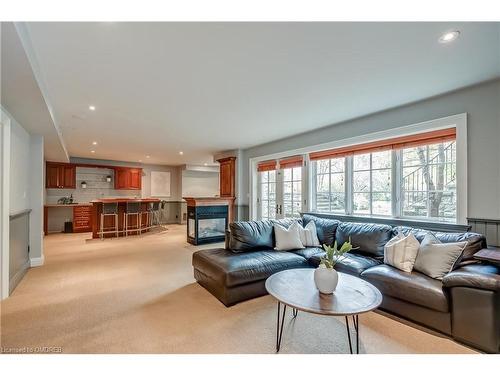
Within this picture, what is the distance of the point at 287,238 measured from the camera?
12.0 feet

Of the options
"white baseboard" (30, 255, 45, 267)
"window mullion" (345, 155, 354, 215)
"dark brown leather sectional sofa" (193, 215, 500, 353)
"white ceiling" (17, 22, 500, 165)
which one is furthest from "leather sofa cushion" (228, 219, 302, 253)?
"white baseboard" (30, 255, 45, 267)

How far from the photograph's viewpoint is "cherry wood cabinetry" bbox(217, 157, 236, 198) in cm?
685

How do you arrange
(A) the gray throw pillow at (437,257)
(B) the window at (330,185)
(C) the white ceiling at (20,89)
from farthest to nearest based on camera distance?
(B) the window at (330,185), (A) the gray throw pillow at (437,257), (C) the white ceiling at (20,89)

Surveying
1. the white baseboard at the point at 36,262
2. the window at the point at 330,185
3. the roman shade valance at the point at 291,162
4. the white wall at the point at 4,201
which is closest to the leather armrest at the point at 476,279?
the window at the point at 330,185

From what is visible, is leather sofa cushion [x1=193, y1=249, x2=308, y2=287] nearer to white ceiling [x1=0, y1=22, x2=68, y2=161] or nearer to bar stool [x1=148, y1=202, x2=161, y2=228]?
white ceiling [x1=0, y1=22, x2=68, y2=161]

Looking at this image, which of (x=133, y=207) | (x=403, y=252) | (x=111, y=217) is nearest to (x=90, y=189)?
(x=111, y=217)

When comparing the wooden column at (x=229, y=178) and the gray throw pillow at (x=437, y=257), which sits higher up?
the wooden column at (x=229, y=178)

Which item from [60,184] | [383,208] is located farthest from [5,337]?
[60,184]

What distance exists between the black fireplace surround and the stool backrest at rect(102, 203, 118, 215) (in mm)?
2202

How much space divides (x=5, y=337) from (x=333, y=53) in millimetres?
3748

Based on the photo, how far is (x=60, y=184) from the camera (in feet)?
25.3

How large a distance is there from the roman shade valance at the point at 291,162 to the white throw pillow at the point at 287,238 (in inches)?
71.0

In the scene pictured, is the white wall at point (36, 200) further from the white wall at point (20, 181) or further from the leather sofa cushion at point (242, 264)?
the leather sofa cushion at point (242, 264)

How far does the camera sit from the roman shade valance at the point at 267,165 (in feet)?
19.1
